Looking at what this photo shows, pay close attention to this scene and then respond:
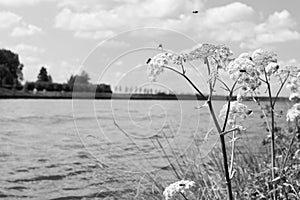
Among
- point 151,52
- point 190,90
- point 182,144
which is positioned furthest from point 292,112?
point 182,144

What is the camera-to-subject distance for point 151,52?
4.33m

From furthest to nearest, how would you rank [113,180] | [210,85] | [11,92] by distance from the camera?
[11,92] < [113,180] < [210,85]

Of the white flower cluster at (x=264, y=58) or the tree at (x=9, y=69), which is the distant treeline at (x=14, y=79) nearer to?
the tree at (x=9, y=69)

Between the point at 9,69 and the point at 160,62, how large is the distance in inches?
3061

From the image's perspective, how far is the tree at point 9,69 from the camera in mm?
71562

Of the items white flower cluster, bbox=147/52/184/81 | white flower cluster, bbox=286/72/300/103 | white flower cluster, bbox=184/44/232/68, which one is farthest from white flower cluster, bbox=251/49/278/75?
white flower cluster, bbox=286/72/300/103

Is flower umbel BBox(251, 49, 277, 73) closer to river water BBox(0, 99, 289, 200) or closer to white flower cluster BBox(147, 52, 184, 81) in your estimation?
white flower cluster BBox(147, 52, 184, 81)

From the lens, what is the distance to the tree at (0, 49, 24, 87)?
71562mm

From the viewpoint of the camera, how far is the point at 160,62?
2270mm

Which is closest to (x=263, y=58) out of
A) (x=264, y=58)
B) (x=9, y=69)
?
(x=264, y=58)

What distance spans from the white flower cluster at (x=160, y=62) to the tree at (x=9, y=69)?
71.2 meters

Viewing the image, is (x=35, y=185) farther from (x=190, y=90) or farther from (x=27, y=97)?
(x=27, y=97)

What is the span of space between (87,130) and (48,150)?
11.9ft

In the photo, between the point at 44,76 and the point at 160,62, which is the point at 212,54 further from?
the point at 44,76
